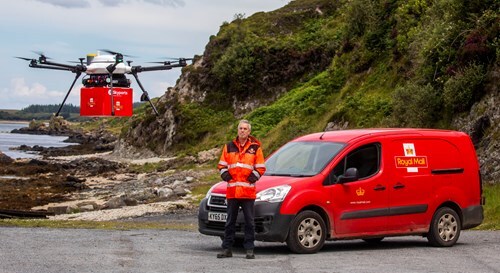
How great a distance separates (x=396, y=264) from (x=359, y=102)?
3084 cm

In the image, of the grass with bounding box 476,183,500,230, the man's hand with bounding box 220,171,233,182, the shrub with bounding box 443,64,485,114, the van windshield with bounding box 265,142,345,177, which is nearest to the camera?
the man's hand with bounding box 220,171,233,182

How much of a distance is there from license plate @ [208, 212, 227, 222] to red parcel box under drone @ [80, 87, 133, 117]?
7567 centimetres

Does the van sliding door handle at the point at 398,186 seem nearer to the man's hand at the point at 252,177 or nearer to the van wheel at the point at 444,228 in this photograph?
the van wheel at the point at 444,228

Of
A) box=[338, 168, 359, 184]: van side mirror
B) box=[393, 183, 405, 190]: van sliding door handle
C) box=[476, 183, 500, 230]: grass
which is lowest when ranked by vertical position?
box=[476, 183, 500, 230]: grass

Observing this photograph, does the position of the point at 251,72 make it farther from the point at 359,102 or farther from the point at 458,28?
the point at 458,28

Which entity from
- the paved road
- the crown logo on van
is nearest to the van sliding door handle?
the crown logo on van

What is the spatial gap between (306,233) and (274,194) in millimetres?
815

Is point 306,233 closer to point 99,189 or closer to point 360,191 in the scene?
point 360,191

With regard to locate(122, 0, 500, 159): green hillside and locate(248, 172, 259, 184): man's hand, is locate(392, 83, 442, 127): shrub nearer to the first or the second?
locate(122, 0, 500, 159): green hillside

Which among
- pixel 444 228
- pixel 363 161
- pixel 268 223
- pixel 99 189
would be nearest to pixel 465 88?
pixel 444 228

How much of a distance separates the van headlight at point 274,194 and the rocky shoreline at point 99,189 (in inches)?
666

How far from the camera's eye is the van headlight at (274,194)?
14.5 meters

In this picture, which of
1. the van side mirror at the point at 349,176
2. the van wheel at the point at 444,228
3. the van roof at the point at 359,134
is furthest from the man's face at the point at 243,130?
the van wheel at the point at 444,228

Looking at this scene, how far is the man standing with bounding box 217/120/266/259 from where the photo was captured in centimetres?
1395
